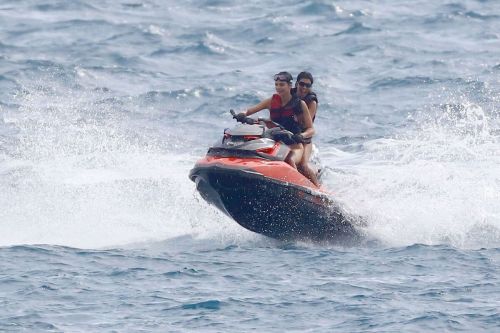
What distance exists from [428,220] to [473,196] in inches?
39.6

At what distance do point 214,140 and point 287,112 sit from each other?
19.9 ft

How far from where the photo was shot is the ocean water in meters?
8.98

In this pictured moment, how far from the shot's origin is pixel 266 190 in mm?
11141

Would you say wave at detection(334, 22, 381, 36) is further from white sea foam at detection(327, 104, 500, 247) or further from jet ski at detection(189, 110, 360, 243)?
jet ski at detection(189, 110, 360, 243)

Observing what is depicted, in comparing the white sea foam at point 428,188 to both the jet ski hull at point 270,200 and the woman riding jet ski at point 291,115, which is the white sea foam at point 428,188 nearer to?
the jet ski hull at point 270,200

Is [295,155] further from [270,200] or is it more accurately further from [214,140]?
[214,140]

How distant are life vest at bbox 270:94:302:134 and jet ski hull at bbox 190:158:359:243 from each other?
2.35 feet

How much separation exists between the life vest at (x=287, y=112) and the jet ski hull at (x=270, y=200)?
716mm

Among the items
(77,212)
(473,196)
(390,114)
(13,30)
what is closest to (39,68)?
(13,30)

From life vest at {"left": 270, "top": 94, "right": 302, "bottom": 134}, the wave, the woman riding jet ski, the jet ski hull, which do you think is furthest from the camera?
the wave

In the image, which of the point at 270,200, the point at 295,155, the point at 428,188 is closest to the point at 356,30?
the point at 428,188

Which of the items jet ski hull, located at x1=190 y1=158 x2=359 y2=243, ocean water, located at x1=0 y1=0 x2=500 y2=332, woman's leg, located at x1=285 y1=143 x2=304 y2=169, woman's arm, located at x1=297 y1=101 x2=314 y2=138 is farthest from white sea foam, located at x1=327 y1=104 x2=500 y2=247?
woman's arm, located at x1=297 y1=101 x2=314 y2=138

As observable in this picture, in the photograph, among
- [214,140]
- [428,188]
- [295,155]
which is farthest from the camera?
[214,140]

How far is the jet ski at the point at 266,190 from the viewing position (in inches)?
438
